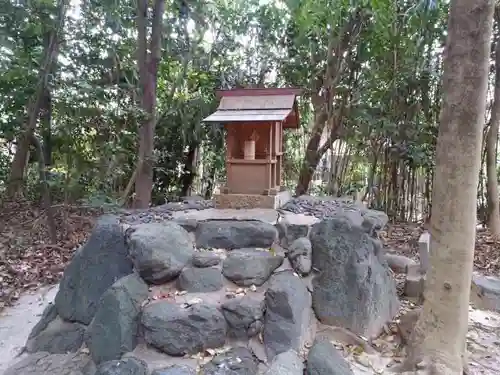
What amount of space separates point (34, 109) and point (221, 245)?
8.70 feet

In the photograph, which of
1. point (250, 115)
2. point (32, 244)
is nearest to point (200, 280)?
point (250, 115)

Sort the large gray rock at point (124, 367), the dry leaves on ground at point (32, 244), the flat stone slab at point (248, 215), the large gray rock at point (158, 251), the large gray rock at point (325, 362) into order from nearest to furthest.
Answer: the large gray rock at point (124, 367), the large gray rock at point (325, 362), the large gray rock at point (158, 251), the flat stone slab at point (248, 215), the dry leaves on ground at point (32, 244)

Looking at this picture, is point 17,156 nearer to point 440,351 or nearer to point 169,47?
point 169,47

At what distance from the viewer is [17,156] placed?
433cm

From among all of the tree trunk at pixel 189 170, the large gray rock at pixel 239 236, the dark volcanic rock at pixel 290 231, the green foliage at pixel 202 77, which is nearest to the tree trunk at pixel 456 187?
the dark volcanic rock at pixel 290 231

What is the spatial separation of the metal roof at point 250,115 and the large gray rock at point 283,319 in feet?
3.24

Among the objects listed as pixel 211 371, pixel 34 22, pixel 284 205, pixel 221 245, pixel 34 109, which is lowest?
pixel 211 371

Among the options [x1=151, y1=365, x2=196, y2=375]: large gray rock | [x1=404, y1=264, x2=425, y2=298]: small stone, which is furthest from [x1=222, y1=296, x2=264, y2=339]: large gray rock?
[x1=404, y1=264, x2=425, y2=298]: small stone

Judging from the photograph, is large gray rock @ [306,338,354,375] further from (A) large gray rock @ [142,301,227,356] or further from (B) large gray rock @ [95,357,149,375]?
(B) large gray rock @ [95,357,149,375]

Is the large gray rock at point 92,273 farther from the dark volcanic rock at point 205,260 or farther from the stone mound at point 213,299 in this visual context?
the dark volcanic rock at point 205,260

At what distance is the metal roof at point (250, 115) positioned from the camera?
7.95ft

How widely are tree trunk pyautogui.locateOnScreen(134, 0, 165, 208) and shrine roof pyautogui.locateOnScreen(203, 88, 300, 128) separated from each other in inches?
50.9

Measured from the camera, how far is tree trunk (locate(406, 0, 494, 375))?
5.49ft

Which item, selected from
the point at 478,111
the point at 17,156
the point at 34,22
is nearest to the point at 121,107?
the point at 34,22
